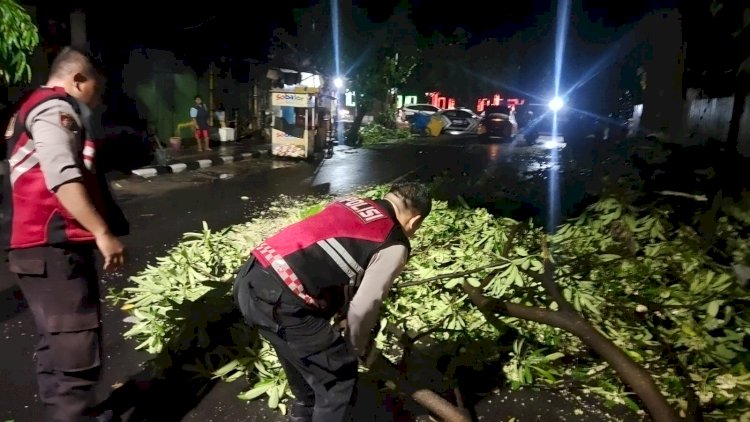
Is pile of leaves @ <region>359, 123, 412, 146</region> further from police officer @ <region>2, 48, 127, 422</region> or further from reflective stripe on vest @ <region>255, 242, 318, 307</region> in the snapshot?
reflective stripe on vest @ <region>255, 242, 318, 307</region>

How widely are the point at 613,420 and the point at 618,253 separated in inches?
63.0

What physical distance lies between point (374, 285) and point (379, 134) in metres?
22.3

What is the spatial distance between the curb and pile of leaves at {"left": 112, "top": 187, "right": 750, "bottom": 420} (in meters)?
7.45

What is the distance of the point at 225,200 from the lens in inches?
359

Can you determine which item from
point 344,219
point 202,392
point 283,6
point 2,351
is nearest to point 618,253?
point 344,219

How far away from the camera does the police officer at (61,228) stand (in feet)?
7.29

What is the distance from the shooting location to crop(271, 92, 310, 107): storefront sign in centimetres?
1467

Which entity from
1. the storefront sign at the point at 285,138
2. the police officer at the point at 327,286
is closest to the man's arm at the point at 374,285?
the police officer at the point at 327,286

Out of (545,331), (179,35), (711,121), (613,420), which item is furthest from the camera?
(179,35)

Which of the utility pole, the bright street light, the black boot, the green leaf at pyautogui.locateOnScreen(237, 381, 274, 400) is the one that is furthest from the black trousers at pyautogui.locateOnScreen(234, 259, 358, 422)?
the bright street light

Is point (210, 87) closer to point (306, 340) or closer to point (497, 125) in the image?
point (497, 125)

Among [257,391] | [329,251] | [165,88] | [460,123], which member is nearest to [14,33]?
[257,391]

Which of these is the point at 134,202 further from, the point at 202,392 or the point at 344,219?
the point at 344,219

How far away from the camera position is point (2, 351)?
11.9 feet
